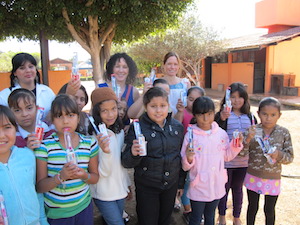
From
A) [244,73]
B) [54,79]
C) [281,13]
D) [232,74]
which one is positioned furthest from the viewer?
[232,74]

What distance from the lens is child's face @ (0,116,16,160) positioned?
1589mm

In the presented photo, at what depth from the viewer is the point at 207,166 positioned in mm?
2316

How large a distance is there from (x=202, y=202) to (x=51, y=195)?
4.62 feet

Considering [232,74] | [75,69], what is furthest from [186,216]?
[232,74]

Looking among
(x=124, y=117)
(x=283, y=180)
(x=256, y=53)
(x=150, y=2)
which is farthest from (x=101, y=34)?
(x=256, y=53)

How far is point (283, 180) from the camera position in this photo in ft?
13.2

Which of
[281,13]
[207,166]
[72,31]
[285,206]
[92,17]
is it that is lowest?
[285,206]

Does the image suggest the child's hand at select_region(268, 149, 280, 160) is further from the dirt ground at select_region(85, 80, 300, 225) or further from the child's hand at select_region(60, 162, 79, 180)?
the child's hand at select_region(60, 162, 79, 180)

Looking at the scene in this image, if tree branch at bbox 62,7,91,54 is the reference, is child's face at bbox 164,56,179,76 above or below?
below

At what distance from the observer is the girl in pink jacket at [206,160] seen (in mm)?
2299

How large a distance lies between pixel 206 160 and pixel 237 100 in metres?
0.86

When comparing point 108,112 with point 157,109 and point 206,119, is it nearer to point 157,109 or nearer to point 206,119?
point 157,109

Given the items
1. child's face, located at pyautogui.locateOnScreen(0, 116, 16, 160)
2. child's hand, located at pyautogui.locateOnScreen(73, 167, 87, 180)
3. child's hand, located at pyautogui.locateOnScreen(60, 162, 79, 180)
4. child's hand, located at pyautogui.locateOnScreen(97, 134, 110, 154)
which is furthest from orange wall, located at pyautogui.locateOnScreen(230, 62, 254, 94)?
child's face, located at pyautogui.locateOnScreen(0, 116, 16, 160)

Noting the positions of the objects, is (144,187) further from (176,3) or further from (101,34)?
(101,34)
